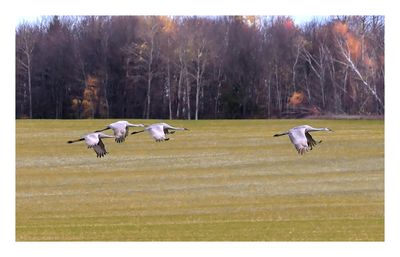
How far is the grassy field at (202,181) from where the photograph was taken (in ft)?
48.1

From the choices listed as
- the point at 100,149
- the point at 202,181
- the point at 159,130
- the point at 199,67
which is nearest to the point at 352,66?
the point at 199,67

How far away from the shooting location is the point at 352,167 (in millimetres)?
15031

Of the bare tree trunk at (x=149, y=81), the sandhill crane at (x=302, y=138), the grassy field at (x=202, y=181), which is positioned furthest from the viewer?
the bare tree trunk at (x=149, y=81)

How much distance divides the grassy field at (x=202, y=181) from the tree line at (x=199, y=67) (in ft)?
0.79

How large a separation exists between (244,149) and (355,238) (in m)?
1.96

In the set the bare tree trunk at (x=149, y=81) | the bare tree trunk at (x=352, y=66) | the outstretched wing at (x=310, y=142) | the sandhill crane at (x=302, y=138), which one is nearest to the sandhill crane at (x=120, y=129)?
the bare tree trunk at (x=149, y=81)

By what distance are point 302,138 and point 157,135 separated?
1988 mm

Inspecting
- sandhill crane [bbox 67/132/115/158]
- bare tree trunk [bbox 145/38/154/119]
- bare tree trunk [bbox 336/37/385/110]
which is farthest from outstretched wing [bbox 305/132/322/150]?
sandhill crane [bbox 67/132/115/158]

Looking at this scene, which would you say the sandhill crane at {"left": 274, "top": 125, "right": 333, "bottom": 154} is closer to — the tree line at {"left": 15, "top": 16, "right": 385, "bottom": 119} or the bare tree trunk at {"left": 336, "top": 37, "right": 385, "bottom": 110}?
the tree line at {"left": 15, "top": 16, "right": 385, "bottom": 119}

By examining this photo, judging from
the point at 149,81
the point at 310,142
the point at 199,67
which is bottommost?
the point at 310,142

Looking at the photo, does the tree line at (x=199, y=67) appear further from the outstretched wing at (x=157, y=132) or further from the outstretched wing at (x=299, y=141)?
the outstretched wing at (x=299, y=141)

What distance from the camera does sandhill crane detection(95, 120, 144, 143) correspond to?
15031mm

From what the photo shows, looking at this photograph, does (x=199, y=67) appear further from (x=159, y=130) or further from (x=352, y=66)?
(x=352, y=66)

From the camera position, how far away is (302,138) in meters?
15.0
